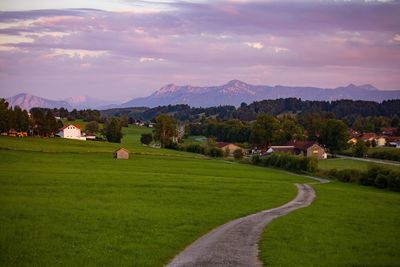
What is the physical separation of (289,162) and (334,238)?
87378 mm

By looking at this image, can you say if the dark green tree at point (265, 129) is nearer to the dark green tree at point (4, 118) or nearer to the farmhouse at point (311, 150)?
the farmhouse at point (311, 150)

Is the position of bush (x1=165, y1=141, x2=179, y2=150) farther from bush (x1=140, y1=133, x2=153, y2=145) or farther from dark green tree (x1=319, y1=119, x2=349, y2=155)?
dark green tree (x1=319, y1=119, x2=349, y2=155)

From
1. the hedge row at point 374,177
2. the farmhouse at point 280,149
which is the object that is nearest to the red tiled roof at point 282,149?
the farmhouse at point 280,149

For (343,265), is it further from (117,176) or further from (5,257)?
(117,176)

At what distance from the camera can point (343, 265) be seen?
2294cm

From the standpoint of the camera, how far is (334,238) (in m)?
30.4

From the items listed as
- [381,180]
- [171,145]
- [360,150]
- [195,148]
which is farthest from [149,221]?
[171,145]

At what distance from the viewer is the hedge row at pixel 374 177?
82856mm

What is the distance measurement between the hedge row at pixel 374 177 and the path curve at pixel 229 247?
50110mm

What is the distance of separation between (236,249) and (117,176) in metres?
41.3

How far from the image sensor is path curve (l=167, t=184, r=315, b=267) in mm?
22703

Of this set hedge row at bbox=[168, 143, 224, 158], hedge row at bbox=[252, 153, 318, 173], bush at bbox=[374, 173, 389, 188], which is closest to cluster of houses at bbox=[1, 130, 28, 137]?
hedge row at bbox=[168, 143, 224, 158]

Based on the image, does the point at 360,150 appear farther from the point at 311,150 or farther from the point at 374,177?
the point at 374,177

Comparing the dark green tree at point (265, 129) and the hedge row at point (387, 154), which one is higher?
the dark green tree at point (265, 129)
